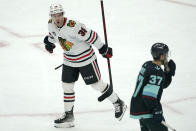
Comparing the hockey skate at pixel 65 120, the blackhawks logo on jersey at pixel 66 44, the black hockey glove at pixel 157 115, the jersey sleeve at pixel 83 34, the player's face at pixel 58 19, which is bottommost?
the hockey skate at pixel 65 120

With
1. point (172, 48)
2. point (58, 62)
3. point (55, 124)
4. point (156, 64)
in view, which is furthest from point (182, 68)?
point (156, 64)

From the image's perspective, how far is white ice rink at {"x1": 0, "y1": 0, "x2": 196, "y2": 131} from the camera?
5301 millimetres

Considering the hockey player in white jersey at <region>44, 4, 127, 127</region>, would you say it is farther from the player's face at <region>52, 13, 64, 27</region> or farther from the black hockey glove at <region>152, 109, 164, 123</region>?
the black hockey glove at <region>152, 109, 164, 123</region>

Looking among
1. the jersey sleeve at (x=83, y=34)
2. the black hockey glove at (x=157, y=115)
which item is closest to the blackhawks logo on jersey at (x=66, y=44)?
the jersey sleeve at (x=83, y=34)

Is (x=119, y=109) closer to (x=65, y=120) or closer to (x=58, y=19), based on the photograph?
(x=65, y=120)

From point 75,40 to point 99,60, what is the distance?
2201 millimetres

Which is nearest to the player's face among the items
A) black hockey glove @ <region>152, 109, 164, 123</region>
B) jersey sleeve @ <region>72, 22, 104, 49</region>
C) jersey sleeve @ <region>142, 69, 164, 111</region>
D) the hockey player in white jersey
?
the hockey player in white jersey

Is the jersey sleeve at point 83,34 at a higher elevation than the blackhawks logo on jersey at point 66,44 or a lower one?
higher

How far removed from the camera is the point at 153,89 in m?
3.91

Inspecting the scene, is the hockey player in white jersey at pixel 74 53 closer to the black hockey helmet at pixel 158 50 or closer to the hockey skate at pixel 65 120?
the hockey skate at pixel 65 120

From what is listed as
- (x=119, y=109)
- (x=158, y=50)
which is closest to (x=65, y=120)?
(x=119, y=109)

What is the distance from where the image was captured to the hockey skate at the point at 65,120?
5.11 m

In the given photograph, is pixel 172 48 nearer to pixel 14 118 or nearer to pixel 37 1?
pixel 14 118

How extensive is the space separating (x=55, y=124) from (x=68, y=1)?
4795mm
